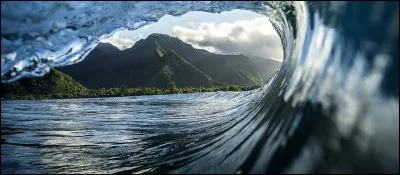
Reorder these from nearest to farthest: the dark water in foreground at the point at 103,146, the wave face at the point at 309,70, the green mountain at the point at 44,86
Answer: the wave face at the point at 309,70, the dark water in foreground at the point at 103,146, the green mountain at the point at 44,86

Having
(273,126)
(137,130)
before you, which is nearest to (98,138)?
(137,130)

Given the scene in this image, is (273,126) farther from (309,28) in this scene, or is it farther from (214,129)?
(214,129)

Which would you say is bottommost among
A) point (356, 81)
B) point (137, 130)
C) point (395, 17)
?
point (137, 130)

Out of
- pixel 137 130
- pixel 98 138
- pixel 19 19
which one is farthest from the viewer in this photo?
pixel 137 130

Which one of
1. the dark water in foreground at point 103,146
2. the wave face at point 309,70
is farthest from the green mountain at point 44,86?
the wave face at point 309,70

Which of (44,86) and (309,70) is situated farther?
(44,86)

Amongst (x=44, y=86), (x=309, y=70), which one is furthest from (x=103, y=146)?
(x=44, y=86)

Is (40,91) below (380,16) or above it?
below

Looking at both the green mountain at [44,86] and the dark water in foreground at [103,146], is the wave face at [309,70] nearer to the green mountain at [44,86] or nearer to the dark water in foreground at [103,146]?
the dark water in foreground at [103,146]

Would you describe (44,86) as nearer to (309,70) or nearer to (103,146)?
(103,146)
